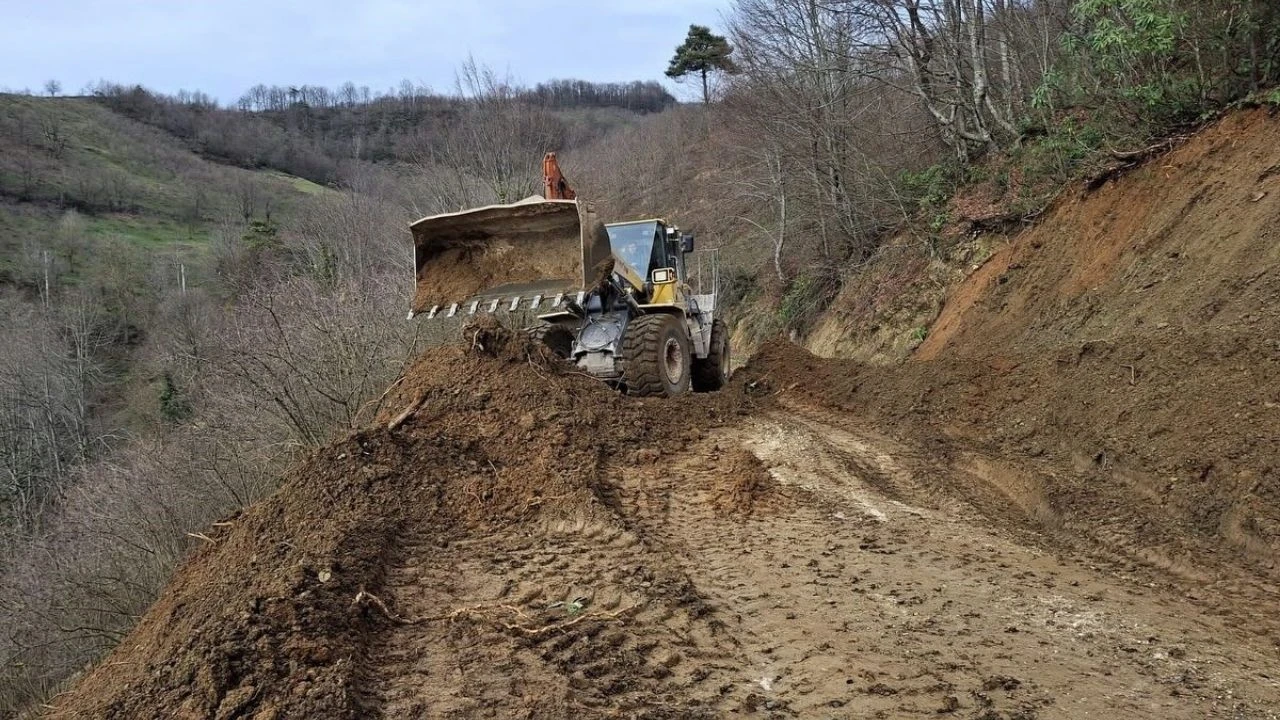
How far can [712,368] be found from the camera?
1169 centimetres

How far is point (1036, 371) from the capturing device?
736 centimetres

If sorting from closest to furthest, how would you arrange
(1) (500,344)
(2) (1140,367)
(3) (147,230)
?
(2) (1140,367), (1) (500,344), (3) (147,230)

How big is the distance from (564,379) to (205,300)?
4435 centimetres

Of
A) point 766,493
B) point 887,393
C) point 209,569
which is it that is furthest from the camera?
point 887,393

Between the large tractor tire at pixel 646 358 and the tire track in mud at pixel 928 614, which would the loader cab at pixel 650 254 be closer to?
the large tractor tire at pixel 646 358

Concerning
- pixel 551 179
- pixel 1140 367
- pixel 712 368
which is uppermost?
pixel 551 179

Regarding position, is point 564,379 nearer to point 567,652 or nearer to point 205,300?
point 567,652

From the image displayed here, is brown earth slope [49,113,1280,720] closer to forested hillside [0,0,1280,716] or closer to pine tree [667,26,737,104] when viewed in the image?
forested hillside [0,0,1280,716]

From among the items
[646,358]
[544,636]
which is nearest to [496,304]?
[646,358]

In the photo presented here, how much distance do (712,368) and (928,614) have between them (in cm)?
806

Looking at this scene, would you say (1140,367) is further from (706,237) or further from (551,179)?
(706,237)

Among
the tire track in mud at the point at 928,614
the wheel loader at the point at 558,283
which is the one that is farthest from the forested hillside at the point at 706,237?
the tire track in mud at the point at 928,614

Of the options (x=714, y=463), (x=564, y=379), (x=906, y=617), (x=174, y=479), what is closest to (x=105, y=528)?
(x=174, y=479)

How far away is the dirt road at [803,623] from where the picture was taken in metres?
2.93
